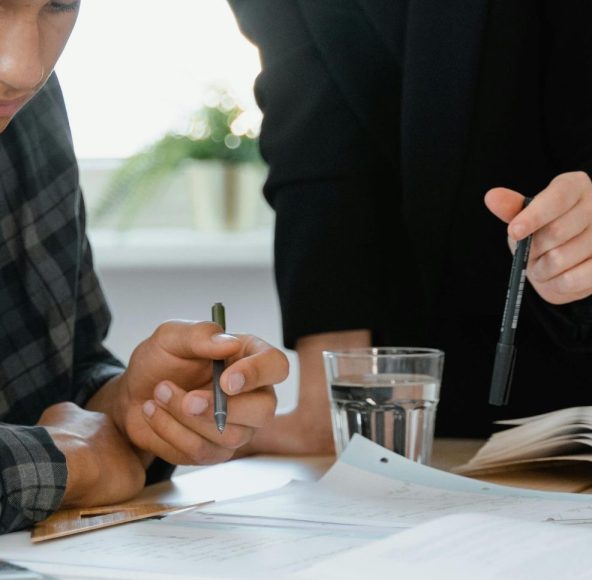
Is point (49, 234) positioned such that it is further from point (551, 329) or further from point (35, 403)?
point (551, 329)

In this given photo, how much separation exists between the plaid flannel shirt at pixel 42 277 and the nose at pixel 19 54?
12.0 inches

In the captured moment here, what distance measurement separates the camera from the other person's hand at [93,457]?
0.87m

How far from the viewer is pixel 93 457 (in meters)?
0.90

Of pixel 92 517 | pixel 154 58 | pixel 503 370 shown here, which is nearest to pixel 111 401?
pixel 92 517

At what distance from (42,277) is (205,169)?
4.96 feet

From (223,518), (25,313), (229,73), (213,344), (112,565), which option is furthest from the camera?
(229,73)

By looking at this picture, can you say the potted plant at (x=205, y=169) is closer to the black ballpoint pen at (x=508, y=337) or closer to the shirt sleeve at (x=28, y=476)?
the black ballpoint pen at (x=508, y=337)

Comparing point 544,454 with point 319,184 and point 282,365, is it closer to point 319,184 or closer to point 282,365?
point 282,365

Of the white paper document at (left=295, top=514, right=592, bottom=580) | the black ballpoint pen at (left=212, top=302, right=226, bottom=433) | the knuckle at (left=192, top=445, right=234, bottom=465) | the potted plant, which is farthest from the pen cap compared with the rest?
the potted plant

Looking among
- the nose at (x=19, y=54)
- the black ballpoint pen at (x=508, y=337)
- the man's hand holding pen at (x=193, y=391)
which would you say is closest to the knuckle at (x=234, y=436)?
the man's hand holding pen at (x=193, y=391)

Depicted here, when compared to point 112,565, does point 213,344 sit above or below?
above

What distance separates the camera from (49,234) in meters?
1.17

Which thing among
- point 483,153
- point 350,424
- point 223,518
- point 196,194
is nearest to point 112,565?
point 223,518

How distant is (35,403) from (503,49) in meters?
0.60
